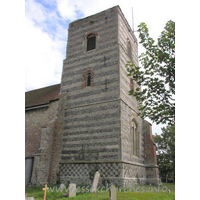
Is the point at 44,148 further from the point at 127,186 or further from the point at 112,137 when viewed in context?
the point at 127,186

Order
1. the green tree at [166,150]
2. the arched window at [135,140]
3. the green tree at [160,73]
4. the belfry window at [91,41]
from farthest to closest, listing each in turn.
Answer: the green tree at [166,150] < the belfry window at [91,41] < the arched window at [135,140] < the green tree at [160,73]

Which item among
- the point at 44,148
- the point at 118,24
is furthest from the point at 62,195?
the point at 118,24

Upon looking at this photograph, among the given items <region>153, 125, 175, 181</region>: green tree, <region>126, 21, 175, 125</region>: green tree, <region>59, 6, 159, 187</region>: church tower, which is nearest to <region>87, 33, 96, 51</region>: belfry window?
<region>59, 6, 159, 187</region>: church tower

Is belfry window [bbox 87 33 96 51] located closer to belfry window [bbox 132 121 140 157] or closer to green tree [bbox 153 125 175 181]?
belfry window [bbox 132 121 140 157]

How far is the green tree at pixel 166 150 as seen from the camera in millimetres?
25634

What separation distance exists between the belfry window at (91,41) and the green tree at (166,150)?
15.6 meters

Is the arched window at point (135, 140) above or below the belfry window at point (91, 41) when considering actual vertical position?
below

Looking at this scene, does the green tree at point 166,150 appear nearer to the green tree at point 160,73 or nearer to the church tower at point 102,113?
the church tower at point 102,113

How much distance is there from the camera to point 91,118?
1376 cm

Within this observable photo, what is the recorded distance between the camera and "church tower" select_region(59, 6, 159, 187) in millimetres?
12344

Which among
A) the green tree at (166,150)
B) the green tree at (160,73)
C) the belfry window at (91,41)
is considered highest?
the belfry window at (91,41)

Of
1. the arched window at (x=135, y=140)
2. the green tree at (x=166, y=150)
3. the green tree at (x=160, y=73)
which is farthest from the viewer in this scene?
the green tree at (x=166, y=150)

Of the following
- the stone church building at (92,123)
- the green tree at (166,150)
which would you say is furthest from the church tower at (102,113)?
the green tree at (166,150)

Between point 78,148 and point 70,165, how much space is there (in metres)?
1.25
